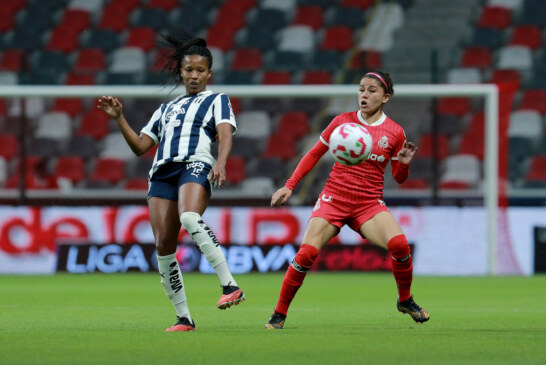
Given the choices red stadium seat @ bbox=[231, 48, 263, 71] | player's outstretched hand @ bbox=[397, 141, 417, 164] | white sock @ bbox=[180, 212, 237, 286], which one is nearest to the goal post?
red stadium seat @ bbox=[231, 48, 263, 71]

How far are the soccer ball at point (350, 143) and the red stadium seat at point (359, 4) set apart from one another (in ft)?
50.8

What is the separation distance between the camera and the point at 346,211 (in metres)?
7.32

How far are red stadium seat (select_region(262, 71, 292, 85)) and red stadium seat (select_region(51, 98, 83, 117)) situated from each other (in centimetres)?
282

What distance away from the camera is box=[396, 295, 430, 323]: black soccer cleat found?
7.32m

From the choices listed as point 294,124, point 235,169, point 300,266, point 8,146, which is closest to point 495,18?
point 294,124

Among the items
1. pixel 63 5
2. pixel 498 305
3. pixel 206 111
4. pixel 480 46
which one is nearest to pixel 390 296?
pixel 498 305

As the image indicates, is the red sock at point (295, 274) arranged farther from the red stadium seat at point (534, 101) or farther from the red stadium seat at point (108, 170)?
the red stadium seat at point (534, 101)

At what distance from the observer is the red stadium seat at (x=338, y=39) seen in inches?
838

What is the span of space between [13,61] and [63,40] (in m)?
3.78

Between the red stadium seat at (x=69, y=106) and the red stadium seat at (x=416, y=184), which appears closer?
the red stadium seat at (x=416, y=184)

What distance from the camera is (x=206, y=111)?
7.15 m

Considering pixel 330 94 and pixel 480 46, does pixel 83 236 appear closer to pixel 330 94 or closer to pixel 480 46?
pixel 330 94

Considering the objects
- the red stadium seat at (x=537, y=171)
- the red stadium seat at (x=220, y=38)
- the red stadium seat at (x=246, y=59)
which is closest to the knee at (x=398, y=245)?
the red stadium seat at (x=537, y=171)

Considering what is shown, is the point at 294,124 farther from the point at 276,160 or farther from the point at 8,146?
the point at 8,146
